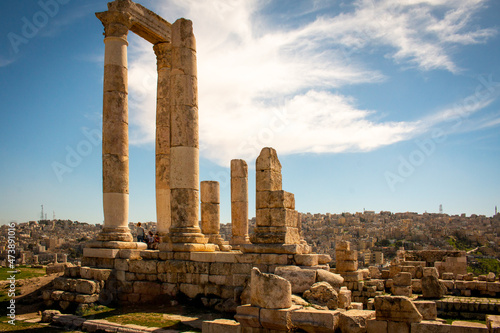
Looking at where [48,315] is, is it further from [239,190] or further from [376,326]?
[239,190]

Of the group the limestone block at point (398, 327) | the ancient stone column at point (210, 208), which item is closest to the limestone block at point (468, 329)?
the limestone block at point (398, 327)

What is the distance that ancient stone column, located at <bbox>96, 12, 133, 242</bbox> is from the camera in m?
13.7

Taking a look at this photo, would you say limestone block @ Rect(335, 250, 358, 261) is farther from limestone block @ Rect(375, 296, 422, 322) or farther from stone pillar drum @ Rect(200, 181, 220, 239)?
limestone block @ Rect(375, 296, 422, 322)

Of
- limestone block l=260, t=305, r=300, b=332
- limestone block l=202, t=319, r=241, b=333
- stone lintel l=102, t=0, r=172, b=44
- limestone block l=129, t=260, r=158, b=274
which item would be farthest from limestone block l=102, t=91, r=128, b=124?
limestone block l=260, t=305, r=300, b=332

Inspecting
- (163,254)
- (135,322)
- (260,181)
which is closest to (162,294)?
(163,254)

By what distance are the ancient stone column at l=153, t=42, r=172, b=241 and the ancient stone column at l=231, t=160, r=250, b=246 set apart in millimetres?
4083

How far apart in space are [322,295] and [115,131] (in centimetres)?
844

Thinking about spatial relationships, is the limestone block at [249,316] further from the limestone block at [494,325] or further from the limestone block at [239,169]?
the limestone block at [239,169]

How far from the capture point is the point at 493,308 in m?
13.7

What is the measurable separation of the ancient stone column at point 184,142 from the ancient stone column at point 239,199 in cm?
624

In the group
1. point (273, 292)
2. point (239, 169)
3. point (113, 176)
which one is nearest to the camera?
point (273, 292)

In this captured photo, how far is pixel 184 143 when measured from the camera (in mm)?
13148

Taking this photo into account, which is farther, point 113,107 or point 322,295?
point 113,107

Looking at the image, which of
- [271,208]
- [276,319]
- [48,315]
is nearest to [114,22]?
[271,208]
